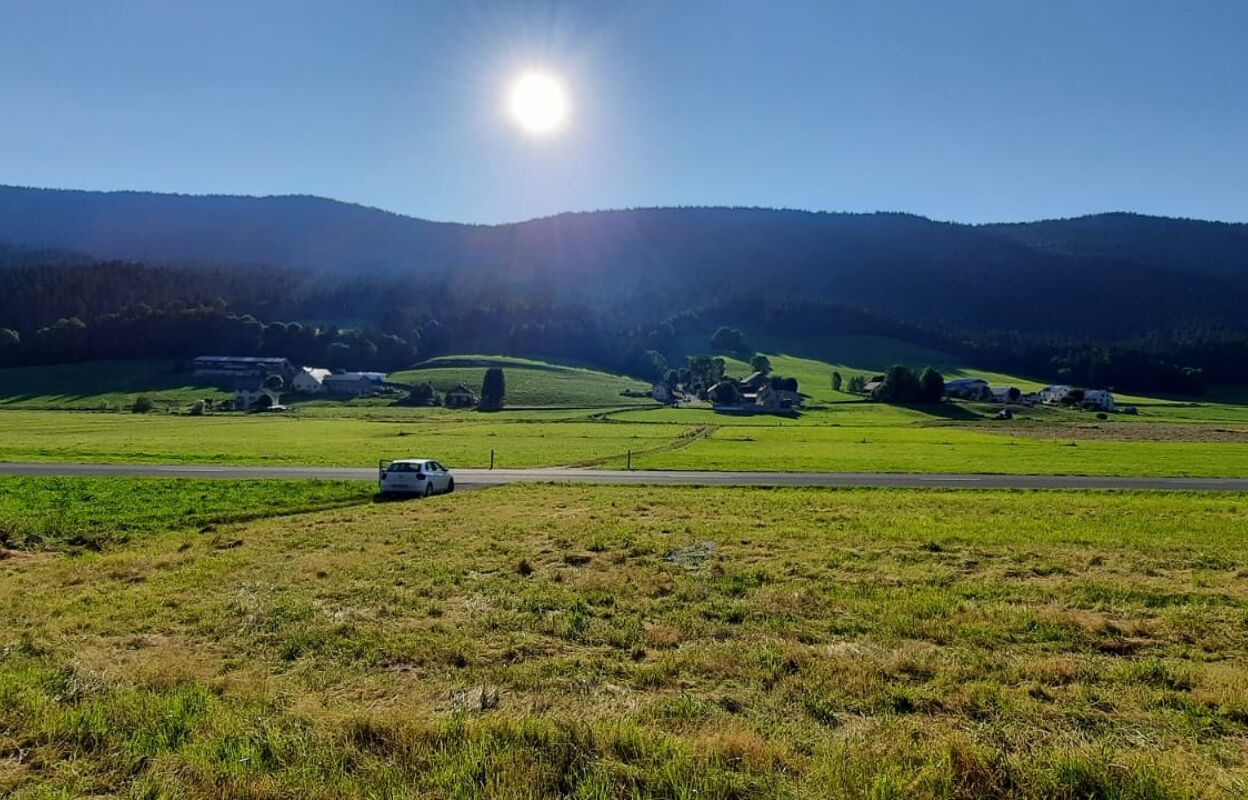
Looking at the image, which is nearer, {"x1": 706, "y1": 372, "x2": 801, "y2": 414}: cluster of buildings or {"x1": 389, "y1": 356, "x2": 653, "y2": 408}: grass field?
{"x1": 706, "y1": 372, "x2": 801, "y2": 414}: cluster of buildings

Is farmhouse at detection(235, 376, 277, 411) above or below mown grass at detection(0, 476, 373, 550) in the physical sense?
below

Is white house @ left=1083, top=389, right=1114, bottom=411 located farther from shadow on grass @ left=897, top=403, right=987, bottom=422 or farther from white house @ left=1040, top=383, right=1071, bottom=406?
shadow on grass @ left=897, top=403, right=987, bottom=422

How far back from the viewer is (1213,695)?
27.2ft

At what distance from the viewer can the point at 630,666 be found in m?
9.51

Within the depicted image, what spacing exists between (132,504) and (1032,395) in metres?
168

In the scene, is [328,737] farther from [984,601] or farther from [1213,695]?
[984,601]

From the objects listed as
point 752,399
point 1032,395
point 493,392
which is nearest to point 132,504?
point 493,392

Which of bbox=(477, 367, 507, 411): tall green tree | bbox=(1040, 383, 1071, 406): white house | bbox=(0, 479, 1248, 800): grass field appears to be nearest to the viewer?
bbox=(0, 479, 1248, 800): grass field

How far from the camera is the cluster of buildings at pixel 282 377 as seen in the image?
5851 inches

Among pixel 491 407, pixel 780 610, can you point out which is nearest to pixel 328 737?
pixel 780 610

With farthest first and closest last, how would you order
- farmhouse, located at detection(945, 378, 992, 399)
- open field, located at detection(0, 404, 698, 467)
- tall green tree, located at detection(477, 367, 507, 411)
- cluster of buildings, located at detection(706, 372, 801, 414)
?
farmhouse, located at detection(945, 378, 992, 399) < cluster of buildings, located at detection(706, 372, 801, 414) < tall green tree, located at detection(477, 367, 507, 411) < open field, located at detection(0, 404, 698, 467)

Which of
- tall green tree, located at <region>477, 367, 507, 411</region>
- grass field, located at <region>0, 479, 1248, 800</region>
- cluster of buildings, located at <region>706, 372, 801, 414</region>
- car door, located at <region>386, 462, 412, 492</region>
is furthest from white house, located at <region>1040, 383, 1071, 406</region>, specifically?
car door, located at <region>386, 462, 412, 492</region>

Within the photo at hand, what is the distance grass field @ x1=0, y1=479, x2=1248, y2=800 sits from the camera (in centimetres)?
605

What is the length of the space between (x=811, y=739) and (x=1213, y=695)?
5523mm
